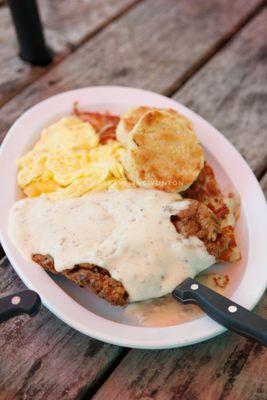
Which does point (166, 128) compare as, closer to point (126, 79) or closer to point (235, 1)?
point (126, 79)

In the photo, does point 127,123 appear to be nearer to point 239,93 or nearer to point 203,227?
point 203,227

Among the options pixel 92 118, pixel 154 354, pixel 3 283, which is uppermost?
pixel 92 118

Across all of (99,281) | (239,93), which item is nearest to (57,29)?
(239,93)

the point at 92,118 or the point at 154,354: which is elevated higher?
the point at 92,118

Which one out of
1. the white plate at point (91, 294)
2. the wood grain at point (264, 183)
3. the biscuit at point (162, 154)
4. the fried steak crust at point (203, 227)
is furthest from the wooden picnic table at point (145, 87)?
the biscuit at point (162, 154)

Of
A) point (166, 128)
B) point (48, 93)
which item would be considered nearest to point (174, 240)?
point (166, 128)

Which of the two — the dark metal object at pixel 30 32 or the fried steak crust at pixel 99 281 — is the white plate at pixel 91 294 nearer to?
the fried steak crust at pixel 99 281

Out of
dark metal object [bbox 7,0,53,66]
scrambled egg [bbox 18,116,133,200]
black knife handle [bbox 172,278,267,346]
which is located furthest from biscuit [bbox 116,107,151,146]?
dark metal object [bbox 7,0,53,66]
